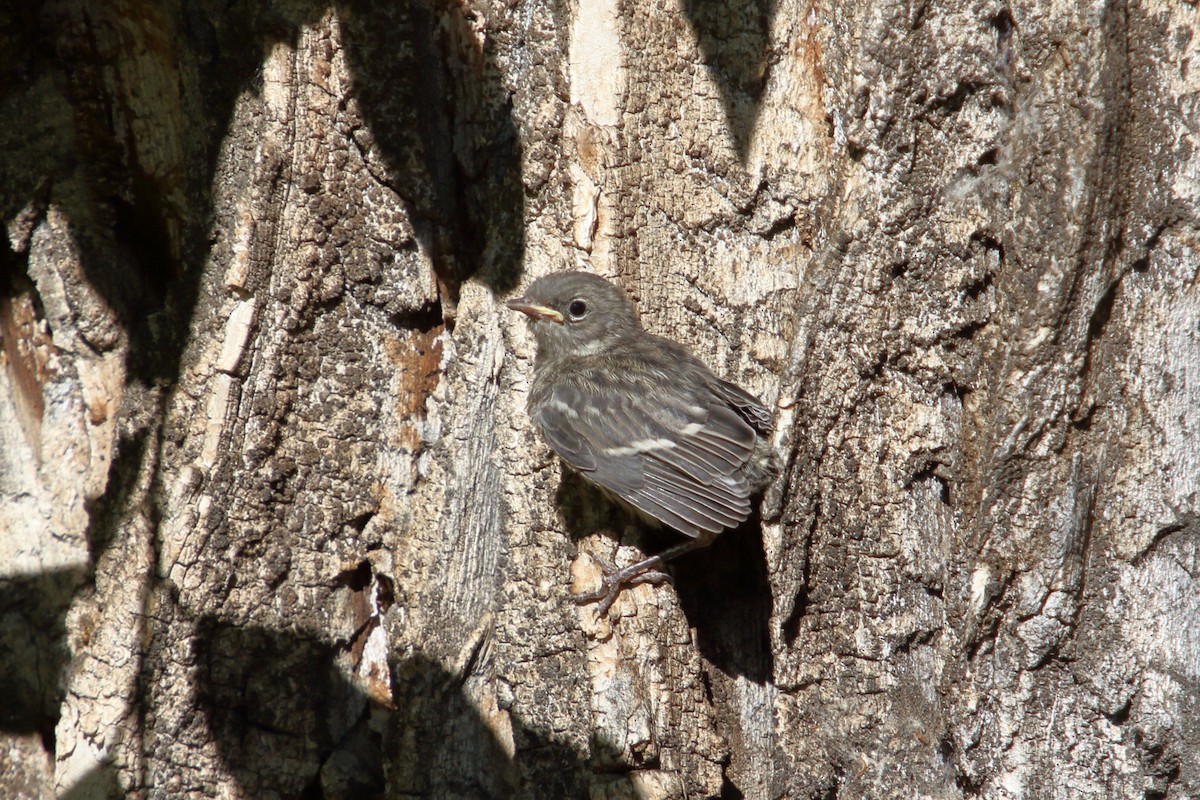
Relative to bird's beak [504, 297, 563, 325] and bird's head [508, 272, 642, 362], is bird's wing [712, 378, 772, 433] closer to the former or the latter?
bird's head [508, 272, 642, 362]

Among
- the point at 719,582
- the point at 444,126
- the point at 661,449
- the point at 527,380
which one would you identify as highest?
the point at 444,126

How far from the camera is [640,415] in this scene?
11.9ft

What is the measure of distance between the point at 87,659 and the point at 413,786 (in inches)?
52.3

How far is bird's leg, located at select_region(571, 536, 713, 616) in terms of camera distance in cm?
336

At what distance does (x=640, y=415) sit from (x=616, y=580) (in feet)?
2.05

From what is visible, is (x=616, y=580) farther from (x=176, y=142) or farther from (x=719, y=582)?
(x=176, y=142)

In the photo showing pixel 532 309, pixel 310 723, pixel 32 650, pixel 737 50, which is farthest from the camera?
pixel 32 650

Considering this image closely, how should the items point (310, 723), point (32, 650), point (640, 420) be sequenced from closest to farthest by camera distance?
point (640, 420)
point (310, 723)
point (32, 650)

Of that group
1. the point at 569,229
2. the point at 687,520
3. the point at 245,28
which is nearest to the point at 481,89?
the point at 569,229

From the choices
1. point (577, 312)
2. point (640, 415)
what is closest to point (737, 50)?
point (577, 312)

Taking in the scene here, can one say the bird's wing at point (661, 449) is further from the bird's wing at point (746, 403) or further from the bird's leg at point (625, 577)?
the bird's leg at point (625, 577)

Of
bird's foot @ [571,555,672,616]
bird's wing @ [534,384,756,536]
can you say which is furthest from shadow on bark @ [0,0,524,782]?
bird's foot @ [571,555,672,616]

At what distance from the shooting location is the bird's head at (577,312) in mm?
3500

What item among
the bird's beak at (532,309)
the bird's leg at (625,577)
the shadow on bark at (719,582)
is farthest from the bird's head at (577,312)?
the bird's leg at (625,577)
